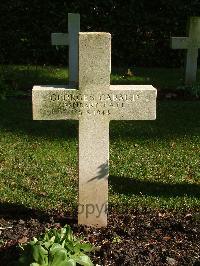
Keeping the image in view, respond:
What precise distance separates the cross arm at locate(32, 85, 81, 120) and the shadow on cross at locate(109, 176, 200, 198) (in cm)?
139

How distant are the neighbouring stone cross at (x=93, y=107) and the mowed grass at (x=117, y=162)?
0.74 metres

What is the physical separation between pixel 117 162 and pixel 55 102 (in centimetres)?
202

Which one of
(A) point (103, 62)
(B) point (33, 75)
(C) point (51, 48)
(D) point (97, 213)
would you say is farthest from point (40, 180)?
(C) point (51, 48)

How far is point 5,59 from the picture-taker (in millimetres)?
11758

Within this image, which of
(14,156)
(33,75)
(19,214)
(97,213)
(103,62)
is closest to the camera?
(103,62)

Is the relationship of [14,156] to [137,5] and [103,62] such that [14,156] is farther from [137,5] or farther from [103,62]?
[137,5]

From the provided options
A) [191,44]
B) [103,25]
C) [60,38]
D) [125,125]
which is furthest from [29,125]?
[103,25]

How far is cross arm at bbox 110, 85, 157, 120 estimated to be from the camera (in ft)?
13.3

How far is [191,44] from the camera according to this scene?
9531 millimetres

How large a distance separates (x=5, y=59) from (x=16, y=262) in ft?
28.6

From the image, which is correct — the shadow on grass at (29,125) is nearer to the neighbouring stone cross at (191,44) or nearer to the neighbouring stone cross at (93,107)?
the neighbouring stone cross at (93,107)

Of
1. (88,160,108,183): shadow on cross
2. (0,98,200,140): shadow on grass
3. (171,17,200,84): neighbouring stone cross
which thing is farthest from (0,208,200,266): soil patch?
(171,17,200,84): neighbouring stone cross

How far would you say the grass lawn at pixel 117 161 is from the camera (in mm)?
5034

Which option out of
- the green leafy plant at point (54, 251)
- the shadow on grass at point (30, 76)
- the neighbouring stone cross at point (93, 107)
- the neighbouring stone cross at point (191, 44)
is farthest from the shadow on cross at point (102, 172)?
the neighbouring stone cross at point (191, 44)
